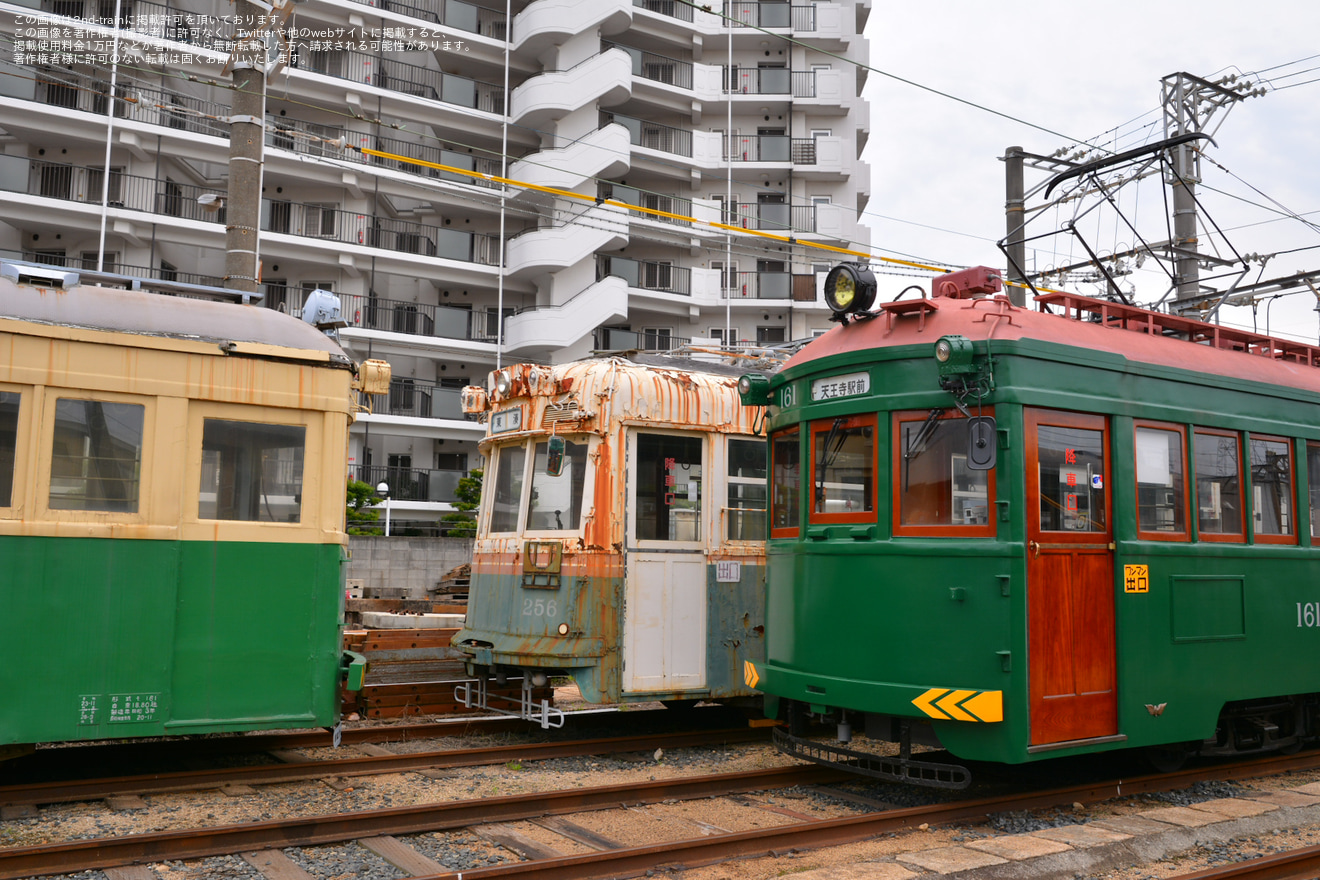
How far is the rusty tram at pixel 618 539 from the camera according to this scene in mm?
9148

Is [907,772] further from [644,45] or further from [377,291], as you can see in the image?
[644,45]

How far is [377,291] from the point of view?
3447cm

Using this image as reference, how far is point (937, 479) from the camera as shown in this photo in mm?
7004

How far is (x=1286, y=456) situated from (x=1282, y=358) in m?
1.43

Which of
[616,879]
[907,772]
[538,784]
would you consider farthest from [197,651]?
[907,772]

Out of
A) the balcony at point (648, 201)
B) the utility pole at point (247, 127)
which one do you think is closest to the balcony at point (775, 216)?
the balcony at point (648, 201)

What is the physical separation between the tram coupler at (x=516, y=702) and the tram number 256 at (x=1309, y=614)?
613 cm

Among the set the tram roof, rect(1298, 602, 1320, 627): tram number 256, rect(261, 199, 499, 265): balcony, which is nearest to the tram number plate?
rect(1298, 602, 1320, 627): tram number 256

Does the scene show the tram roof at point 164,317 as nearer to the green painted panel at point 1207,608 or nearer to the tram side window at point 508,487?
the tram side window at point 508,487

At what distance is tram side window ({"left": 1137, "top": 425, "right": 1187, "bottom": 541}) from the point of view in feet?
24.4

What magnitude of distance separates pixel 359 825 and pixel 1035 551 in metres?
4.58

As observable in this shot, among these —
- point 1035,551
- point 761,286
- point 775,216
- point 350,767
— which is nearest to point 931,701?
point 1035,551

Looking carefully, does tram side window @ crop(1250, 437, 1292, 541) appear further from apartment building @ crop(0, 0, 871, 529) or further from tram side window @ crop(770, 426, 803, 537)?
apartment building @ crop(0, 0, 871, 529)

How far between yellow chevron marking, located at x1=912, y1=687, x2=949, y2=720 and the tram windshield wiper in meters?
1.34
